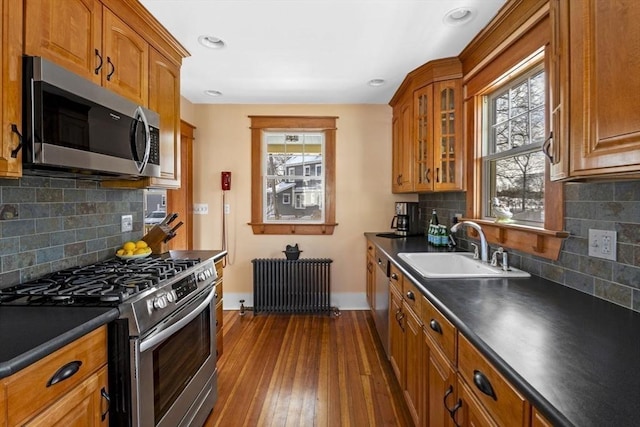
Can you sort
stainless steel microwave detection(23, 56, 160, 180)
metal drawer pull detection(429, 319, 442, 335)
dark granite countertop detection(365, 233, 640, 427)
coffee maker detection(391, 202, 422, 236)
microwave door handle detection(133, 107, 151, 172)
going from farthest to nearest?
coffee maker detection(391, 202, 422, 236) < microwave door handle detection(133, 107, 151, 172) < metal drawer pull detection(429, 319, 442, 335) < stainless steel microwave detection(23, 56, 160, 180) < dark granite countertop detection(365, 233, 640, 427)

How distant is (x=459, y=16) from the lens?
1931mm

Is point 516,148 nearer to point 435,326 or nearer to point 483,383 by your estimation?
point 435,326

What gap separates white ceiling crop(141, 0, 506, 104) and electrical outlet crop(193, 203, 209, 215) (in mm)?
1296

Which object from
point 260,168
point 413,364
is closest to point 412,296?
point 413,364

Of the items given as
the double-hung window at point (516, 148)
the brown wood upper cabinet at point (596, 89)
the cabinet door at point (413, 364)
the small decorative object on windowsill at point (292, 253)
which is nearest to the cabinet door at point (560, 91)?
the brown wood upper cabinet at point (596, 89)

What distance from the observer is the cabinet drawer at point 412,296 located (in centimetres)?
160

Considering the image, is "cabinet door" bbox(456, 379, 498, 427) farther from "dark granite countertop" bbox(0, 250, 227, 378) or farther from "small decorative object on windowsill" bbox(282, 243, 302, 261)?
"small decorative object on windowsill" bbox(282, 243, 302, 261)

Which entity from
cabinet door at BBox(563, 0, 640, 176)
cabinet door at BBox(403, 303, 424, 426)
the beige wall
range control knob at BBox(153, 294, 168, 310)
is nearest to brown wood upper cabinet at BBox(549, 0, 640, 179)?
cabinet door at BBox(563, 0, 640, 176)

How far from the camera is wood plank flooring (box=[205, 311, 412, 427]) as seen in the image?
1906mm

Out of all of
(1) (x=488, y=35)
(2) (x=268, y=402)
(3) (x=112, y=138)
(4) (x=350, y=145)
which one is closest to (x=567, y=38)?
(1) (x=488, y=35)

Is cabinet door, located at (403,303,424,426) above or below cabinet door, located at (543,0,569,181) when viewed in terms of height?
below

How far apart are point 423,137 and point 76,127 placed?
8.14 feet

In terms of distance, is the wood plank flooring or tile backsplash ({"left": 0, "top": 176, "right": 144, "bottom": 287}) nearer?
tile backsplash ({"left": 0, "top": 176, "right": 144, "bottom": 287})

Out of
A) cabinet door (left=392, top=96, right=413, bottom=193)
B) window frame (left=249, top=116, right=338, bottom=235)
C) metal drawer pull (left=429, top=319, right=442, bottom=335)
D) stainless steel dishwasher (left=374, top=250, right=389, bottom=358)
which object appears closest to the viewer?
metal drawer pull (left=429, top=319, right=442, bottom=335)
